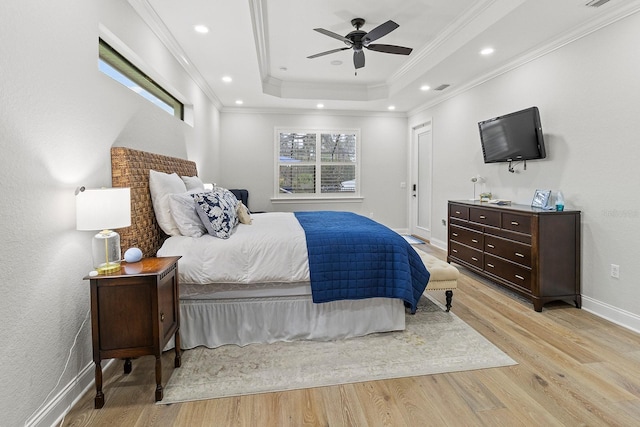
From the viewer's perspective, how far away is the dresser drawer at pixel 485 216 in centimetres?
364

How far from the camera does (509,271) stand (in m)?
3.46

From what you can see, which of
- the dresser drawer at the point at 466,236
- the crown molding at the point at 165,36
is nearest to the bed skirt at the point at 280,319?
the dresser drawer at the point at 466,236

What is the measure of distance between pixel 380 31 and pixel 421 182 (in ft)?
12.9

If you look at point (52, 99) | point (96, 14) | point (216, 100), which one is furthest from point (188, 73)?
point (52, 99)

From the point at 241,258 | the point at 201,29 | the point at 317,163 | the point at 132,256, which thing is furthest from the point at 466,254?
the point at 201,29

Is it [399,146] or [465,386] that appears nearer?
[465,386]

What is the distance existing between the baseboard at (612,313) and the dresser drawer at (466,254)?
3.43 ft

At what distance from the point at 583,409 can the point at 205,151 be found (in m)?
5.02

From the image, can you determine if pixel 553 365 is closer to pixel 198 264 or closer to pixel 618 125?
pixel 618 125

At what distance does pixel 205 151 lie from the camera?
5.18 metres

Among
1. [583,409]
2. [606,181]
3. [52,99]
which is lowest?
[583,409]

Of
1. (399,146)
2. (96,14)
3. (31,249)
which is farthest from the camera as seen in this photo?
(399,146)

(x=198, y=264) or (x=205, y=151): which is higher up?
(x=205, y=151)

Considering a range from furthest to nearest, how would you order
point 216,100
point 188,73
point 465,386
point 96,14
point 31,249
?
1. point 216,100
2. point 188,73
3. point 96,14
4. point 465,386
5. point 31,249
